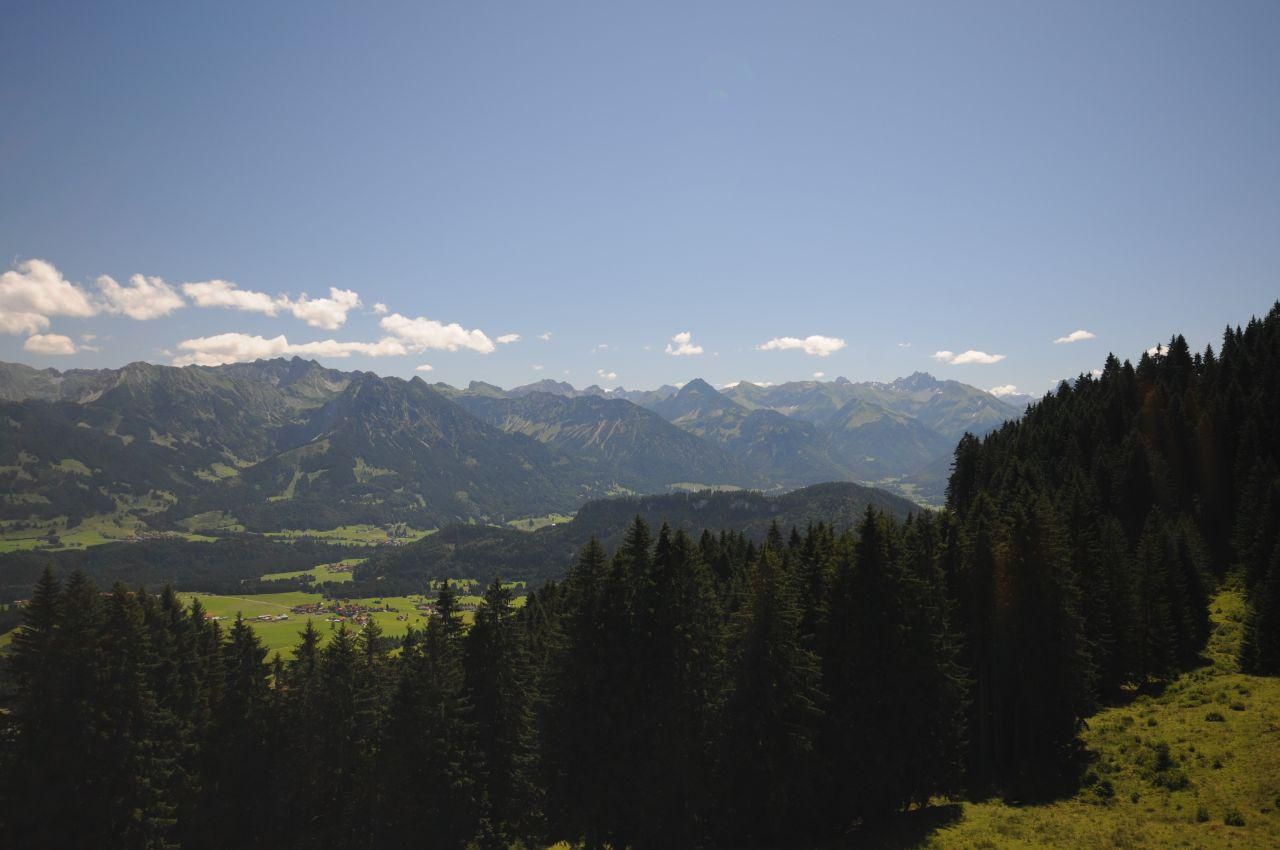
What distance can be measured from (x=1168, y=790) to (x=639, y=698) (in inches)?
1068

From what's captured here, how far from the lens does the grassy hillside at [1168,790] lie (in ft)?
87.9

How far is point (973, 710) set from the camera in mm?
42312

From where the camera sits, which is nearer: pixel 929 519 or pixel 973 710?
pixel 973 710

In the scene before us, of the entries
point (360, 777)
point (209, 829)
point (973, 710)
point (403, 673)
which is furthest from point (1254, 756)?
point (209, 829)

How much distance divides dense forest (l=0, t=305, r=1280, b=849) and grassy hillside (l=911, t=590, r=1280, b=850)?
306cm

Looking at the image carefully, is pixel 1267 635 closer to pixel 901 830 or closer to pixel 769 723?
pixel 901 830

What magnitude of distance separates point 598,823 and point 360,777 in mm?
20403

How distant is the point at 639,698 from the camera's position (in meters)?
34.1

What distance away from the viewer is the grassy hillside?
2678cm

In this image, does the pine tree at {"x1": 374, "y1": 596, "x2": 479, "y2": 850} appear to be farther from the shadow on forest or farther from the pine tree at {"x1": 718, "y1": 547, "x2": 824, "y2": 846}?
the shadow on forest

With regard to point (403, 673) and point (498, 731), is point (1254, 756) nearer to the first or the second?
point (498, 731)

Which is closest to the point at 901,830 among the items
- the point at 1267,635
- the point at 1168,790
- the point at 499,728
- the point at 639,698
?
the point at 1168,790

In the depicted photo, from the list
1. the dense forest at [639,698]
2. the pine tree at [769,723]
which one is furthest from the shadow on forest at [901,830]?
the pine tree at [769,723]

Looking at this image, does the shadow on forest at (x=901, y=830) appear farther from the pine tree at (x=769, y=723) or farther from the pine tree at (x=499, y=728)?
the pine tree at (x=499, y=728)
